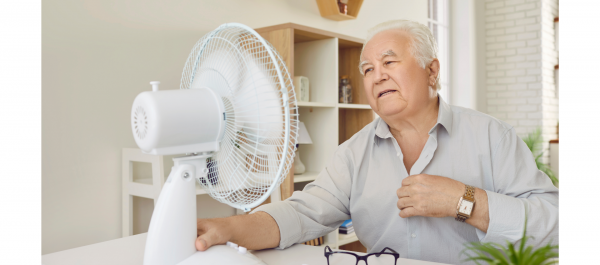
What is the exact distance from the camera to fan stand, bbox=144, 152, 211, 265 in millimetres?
757

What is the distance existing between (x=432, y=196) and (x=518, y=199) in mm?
214

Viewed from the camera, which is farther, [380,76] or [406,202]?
[380,76]

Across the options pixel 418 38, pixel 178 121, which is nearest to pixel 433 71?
pixel 418 38

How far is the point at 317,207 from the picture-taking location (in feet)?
4.13

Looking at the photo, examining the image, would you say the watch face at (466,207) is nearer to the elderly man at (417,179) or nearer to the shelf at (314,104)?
the elderly man at (417,179)

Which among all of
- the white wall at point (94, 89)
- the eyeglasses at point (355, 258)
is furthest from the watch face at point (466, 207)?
the white wall at point (94, 89)

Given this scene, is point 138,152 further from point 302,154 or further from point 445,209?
point 445,209

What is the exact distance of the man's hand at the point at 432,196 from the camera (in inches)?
42.3

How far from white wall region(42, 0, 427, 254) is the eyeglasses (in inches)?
46.0

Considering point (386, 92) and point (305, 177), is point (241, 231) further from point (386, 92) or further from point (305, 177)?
point (305, 177)

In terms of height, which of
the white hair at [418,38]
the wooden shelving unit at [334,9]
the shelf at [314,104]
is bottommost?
the shelf at [314,104]

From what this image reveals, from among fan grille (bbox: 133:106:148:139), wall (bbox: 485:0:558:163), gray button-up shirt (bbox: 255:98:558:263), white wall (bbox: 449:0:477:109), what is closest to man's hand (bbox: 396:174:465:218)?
gray button-up shirt (bbox: 255:98:558:263)
